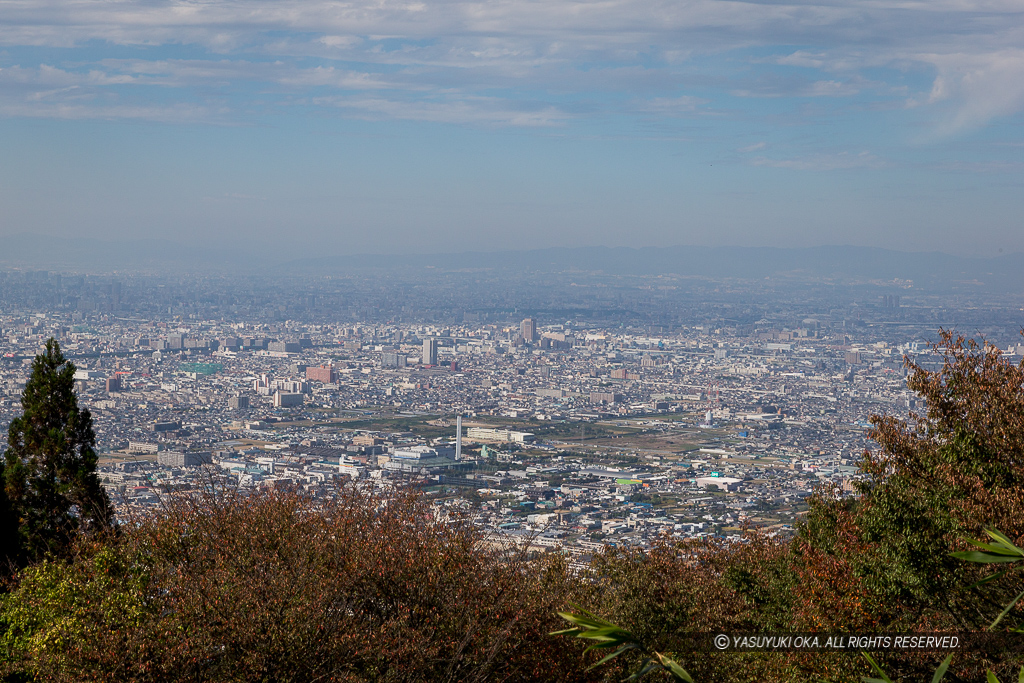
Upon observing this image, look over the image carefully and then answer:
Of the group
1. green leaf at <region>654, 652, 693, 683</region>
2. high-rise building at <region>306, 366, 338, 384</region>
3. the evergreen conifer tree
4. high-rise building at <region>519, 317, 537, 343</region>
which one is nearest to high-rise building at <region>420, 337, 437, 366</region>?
high-rise building at <region>306, 366, 338, 384</region>

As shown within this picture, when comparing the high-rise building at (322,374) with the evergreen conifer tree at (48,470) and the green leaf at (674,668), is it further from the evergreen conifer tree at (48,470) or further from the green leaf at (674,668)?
the green leaf at (674,668)

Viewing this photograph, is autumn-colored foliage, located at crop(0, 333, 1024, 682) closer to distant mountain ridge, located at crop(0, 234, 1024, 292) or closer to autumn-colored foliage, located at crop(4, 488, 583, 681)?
autumn-colored foliage, located at crop(4, 488, 583, 681)

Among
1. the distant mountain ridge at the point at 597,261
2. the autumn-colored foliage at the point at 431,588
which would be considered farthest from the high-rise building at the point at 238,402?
the distant mountain ridge at the point at 597,261

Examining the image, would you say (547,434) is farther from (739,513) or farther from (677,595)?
(677,595)

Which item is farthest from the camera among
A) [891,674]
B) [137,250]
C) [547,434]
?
[137,250]

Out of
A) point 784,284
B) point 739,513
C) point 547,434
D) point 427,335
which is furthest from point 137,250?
point 739,513
